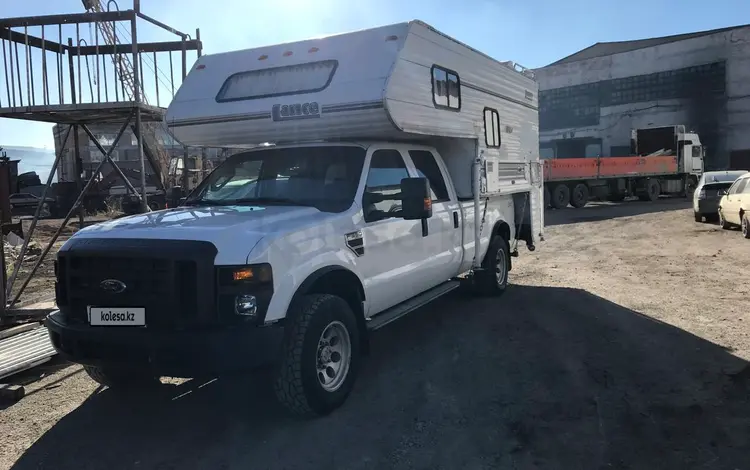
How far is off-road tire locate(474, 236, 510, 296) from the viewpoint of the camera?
7.81 metres

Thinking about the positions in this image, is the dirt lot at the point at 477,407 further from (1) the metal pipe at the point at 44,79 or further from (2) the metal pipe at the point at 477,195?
(1) the metal pipe at the point at 44,79

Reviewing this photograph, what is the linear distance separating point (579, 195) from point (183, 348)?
23.0 m

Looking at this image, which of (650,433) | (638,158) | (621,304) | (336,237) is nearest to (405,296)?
(336,237)

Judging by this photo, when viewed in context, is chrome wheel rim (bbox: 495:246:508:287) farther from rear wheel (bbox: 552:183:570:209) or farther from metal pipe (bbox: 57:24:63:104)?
rear wheel (bbox: 552:183:570:209)

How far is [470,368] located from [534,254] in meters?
7.49

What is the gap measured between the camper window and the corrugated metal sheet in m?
2.91

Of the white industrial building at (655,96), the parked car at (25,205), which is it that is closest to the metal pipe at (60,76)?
the parked car at (25,205)

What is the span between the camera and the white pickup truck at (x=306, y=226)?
12.3 ft

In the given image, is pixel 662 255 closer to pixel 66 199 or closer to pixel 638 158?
pixel 638 158

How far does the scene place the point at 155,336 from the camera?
370 cm

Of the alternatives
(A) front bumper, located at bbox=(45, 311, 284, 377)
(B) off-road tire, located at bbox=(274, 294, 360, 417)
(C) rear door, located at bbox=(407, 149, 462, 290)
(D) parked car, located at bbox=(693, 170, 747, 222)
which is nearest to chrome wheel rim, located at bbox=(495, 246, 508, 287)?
(C) rear door, located at bbox=(407, 149, 462, 290)

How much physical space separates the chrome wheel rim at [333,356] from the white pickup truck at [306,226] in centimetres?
1

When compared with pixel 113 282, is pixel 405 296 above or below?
below

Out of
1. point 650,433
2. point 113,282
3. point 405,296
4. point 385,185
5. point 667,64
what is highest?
point 667,64
